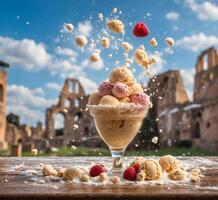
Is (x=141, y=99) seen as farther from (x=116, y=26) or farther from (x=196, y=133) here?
(x=196, y=133)

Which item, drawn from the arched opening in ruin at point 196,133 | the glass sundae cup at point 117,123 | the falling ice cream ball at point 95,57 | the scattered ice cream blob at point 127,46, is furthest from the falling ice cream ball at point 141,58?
the arched opening in ruin at point 196,133

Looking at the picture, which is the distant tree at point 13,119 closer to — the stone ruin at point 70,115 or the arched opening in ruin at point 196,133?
the stone ruin at point 70,115

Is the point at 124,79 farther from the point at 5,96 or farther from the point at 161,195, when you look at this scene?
the point at 5,96

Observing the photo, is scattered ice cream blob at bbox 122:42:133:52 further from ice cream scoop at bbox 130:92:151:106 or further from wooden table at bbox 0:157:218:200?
wooden table at bbox 0:157:218:200

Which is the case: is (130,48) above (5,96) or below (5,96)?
below

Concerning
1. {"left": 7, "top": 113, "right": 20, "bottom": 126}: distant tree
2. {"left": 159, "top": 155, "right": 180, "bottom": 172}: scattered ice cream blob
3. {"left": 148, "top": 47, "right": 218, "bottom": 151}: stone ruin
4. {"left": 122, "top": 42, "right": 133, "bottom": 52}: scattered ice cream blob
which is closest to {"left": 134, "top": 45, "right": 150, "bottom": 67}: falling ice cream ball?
{"left": 122, "top": 42, "right": 133, "bottom": 52}: scattered ice cream blob

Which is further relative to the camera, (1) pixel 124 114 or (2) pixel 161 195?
(1) pixel 124 114

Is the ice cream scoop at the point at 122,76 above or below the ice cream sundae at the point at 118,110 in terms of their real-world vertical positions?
above

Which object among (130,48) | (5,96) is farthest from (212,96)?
(130,48)
